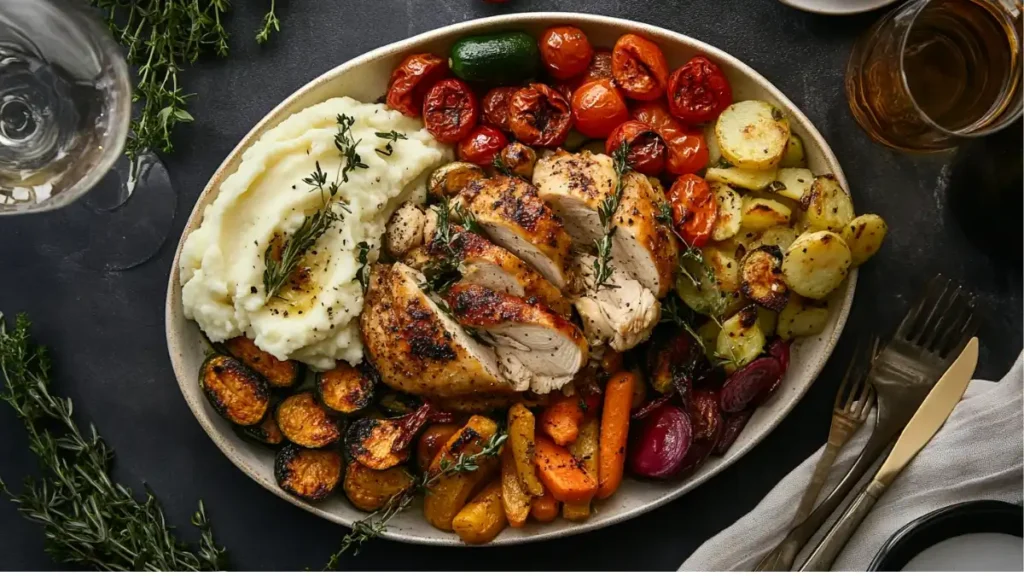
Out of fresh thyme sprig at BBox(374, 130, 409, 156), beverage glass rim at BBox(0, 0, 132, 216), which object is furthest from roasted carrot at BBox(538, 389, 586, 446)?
beverage glass rim at BBox(0, 0, 132, 216)

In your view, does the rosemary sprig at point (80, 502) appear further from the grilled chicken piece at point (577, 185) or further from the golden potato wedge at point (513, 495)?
the grilled chicken piece at point (577, 185)

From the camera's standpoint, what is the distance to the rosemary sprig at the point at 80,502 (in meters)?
3.12

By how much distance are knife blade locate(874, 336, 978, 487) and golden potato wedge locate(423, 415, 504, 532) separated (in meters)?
1.42

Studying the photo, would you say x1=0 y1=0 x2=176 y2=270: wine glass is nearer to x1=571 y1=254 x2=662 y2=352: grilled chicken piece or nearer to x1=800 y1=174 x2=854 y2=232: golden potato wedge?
x1=571 y1=254 x2=662 y2=352: grilled chicken piece

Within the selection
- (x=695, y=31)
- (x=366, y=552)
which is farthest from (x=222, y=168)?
(x=695, y=31)

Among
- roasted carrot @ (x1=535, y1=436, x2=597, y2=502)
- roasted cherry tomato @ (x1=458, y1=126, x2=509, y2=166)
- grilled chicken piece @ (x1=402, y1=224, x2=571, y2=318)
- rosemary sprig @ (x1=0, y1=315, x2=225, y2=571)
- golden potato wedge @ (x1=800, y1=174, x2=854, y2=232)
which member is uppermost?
roasted cherry tomato @ (x1=458, y1=126, x2=509, y2=166)

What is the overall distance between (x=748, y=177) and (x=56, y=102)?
229cm

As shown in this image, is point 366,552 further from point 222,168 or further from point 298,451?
point 222,168

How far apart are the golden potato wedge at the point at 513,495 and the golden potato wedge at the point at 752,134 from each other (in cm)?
132

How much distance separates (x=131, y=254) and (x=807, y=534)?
2.81 m

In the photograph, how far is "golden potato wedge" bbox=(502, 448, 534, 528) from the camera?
9.75ft

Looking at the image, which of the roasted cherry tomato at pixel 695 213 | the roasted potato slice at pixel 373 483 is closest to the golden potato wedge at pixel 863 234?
the roasted cherry tomato at pixel 695 213

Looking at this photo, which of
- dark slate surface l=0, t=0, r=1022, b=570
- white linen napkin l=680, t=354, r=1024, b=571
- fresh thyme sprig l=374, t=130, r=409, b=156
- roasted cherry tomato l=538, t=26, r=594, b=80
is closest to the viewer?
fresh thyme sprig l=374, t=130, r=409, b=156

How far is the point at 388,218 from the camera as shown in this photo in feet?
9.89
